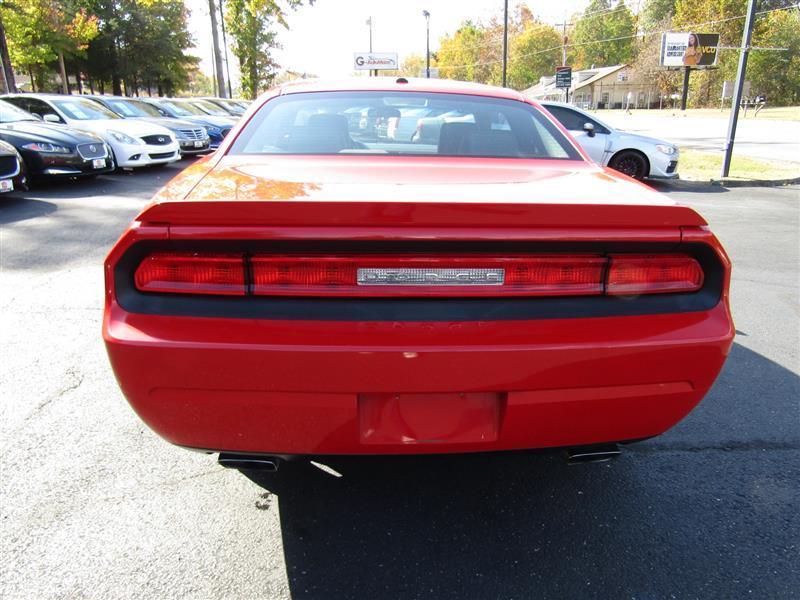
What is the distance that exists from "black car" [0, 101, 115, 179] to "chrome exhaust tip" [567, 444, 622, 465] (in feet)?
31.2

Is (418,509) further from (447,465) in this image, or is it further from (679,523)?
(679,523)

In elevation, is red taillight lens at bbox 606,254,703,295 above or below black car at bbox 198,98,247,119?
below

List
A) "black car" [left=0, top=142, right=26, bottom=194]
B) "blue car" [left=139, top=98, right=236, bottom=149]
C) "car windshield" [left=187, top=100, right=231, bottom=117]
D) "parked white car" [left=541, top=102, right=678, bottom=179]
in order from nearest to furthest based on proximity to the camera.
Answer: "black car" [left=0, top=142, right=26, bottom=194], "parked white car" [left=541, top=102, right=678, bottom=179], "blue car" [left=139, top=98, right=236, bottom=149], "car windshield" [left=187, top=100, right=231, bottom=117]

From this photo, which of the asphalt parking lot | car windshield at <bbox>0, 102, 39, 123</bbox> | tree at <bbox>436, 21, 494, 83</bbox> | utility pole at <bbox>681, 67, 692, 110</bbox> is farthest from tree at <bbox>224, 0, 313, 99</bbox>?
tree at <bbox>436, 21, 494, 83</bbox>

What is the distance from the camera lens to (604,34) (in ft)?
327

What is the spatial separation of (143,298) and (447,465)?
60.5 inches

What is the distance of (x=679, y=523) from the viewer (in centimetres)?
232

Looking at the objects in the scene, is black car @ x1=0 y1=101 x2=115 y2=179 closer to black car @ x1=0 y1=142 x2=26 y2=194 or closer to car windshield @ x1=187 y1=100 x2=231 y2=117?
black car @ x1=0 y1=142 x2=26 y2=194

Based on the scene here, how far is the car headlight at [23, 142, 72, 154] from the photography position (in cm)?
944

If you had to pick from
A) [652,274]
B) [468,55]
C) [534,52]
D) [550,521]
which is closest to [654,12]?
[534,52]

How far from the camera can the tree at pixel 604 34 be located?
9788cm

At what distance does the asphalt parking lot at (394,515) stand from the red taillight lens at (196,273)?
26 cm

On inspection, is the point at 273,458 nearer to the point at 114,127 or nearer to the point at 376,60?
the point at 114,127

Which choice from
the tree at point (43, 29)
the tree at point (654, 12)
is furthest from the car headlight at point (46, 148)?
the tree at point (654, 12)
